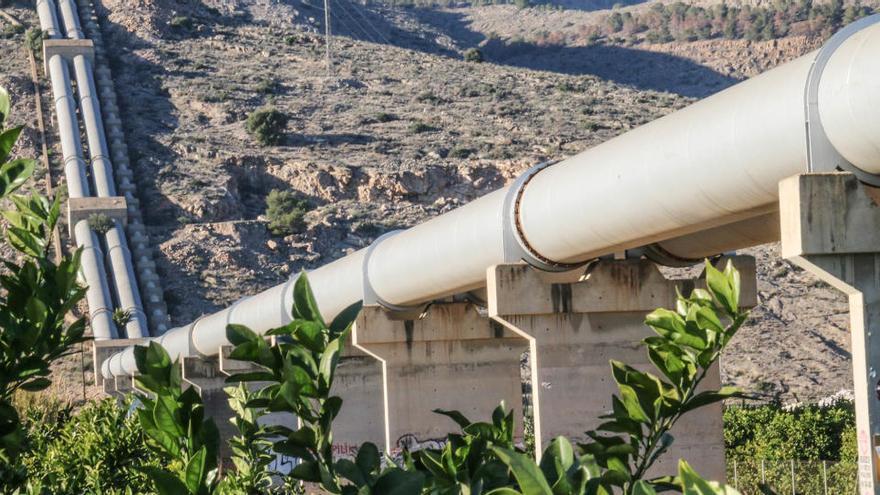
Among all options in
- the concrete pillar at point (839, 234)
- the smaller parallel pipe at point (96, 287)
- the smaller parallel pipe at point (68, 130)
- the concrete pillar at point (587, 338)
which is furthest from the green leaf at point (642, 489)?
the smaller parallel pipe at point (68, 130)

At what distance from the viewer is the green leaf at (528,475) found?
4.13 metres

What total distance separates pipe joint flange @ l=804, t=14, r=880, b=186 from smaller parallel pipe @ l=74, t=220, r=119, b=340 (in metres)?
55.4

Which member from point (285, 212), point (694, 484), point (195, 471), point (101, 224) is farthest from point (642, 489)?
point (101, 224)

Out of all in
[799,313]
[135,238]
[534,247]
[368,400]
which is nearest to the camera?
[534,247]

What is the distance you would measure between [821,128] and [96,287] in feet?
205

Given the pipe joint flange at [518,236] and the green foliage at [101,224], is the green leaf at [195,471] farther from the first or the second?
the green foliage at [101,224]

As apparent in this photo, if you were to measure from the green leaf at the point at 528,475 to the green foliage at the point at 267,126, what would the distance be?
81.9 meters

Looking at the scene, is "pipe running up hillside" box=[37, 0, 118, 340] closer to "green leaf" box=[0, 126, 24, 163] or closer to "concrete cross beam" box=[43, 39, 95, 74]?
"concrete cross beam" box=[43, 39, 95, 74]

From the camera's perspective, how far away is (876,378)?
31.9 ft

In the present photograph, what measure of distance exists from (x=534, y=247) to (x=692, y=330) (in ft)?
37.9

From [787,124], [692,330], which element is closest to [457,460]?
[692,330]

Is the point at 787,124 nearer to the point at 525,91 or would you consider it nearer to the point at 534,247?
the point at 534,247

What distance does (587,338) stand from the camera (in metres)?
17.2

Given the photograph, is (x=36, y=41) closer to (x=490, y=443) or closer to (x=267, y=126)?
(x=267, y=126)
